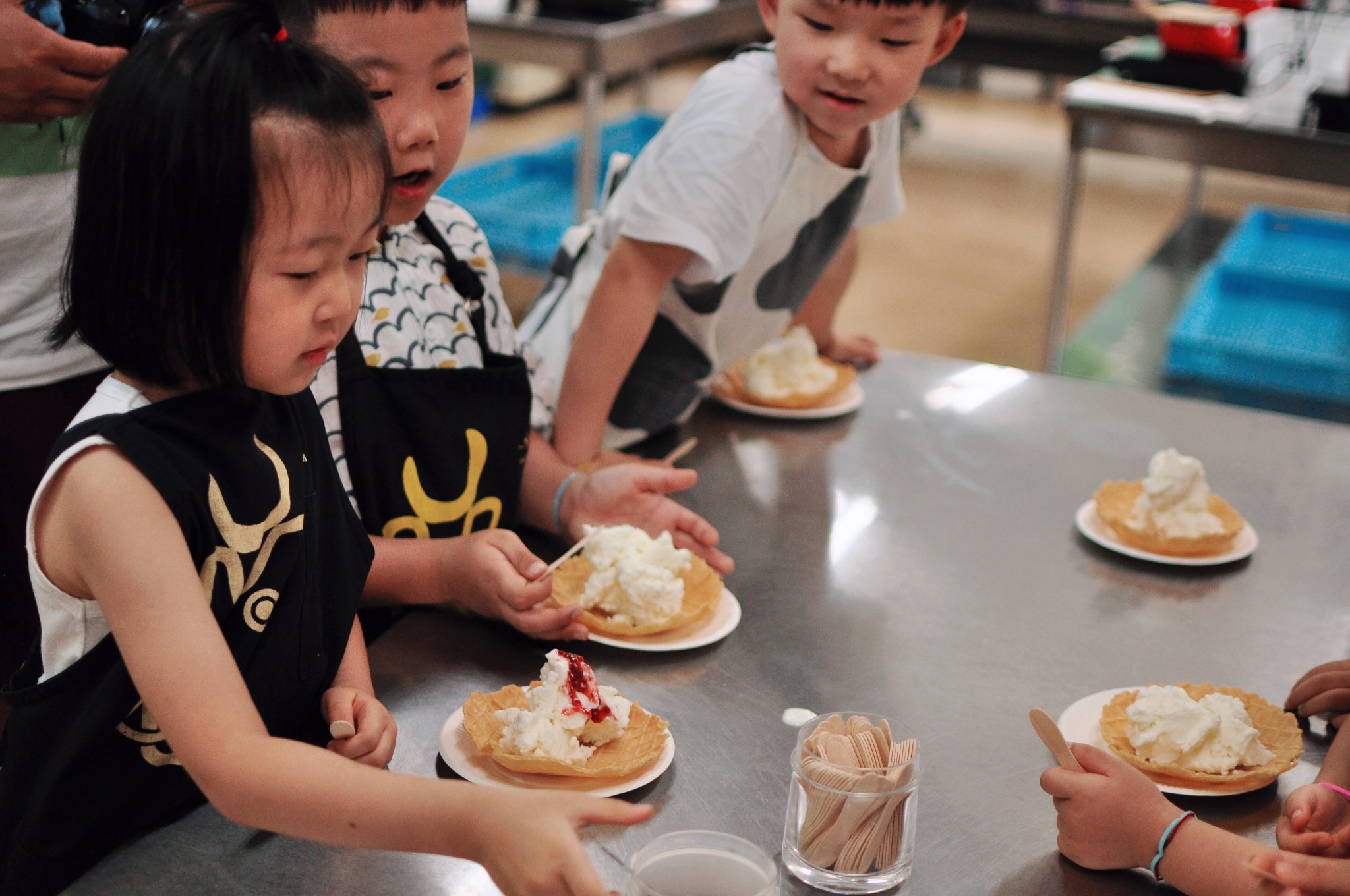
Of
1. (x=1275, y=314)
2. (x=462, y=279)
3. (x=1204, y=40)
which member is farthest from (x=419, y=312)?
(x=1204, y=40)

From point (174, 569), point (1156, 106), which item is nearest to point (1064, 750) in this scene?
point (174, 569)

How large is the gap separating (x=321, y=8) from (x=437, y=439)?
0.41 meters

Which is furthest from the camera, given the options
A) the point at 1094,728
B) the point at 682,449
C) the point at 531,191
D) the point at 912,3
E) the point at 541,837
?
the point at 531,191

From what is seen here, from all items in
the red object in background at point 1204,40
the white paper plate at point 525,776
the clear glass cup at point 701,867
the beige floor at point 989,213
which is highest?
the red object in background at point 1204,40

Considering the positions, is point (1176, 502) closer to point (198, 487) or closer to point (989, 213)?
point (198, 487)

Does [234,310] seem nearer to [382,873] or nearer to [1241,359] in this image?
[382,873]

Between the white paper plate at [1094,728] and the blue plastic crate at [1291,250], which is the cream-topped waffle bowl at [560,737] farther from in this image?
the blue plastic crate at [1291,250]

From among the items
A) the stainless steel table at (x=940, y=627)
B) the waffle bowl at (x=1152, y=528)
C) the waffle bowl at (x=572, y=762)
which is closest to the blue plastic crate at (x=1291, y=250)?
the stainless steel table at (x=940, y=627)

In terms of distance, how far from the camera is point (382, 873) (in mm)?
820

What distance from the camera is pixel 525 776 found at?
0.91 metres

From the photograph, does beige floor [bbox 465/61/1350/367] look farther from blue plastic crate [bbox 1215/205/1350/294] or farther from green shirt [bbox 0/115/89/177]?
green shirt [bbox 0/115/89/177]

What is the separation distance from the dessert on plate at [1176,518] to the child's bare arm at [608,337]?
580 mm

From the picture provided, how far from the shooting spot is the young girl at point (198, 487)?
0.73 m

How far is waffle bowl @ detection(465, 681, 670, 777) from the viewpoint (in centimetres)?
90
